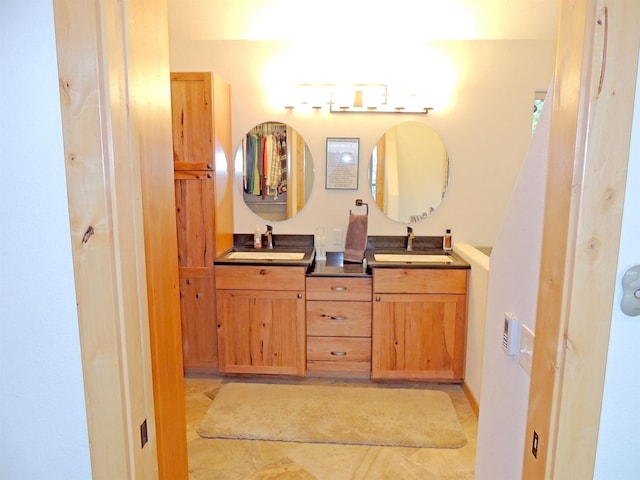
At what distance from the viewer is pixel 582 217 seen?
2.58 feet

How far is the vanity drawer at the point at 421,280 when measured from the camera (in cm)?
290

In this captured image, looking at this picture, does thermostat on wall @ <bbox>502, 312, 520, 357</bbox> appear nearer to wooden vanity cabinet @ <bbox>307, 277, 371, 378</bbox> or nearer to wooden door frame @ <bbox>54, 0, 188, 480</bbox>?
wooden door frame @ <bbox>54, 0, 188, 480</bbox>

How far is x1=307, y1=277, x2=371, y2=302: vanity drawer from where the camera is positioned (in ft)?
9.75

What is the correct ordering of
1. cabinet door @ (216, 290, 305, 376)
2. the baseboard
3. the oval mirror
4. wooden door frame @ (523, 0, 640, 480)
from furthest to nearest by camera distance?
the oval mirror
cabinet door @ (216, 290, 305, 376)
the baseboard
wooden door frame @ (523, 0, 640, 480)

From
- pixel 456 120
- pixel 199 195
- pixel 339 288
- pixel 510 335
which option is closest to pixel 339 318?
pixel 339 288

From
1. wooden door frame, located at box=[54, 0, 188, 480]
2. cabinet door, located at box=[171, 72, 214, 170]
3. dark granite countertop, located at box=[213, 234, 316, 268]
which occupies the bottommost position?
dark granite countertop, located at box=[213, 234, 316, 268]

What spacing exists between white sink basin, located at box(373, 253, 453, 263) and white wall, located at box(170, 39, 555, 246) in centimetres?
23

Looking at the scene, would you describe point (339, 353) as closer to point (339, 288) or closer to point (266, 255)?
point (339, 288)

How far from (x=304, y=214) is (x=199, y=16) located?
5.29 ft

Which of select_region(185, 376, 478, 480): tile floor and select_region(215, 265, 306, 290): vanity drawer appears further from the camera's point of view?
select_region(215, 265, 306, 290): vanity drawer

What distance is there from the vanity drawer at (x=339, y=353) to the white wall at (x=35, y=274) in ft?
7.23

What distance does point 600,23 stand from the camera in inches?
29.1

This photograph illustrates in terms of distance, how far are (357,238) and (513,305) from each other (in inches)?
81.5

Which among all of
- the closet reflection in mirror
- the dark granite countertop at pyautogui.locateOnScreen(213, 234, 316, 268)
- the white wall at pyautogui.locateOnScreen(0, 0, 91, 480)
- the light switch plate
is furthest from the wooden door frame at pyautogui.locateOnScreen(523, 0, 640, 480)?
the closet reflection in mirror
